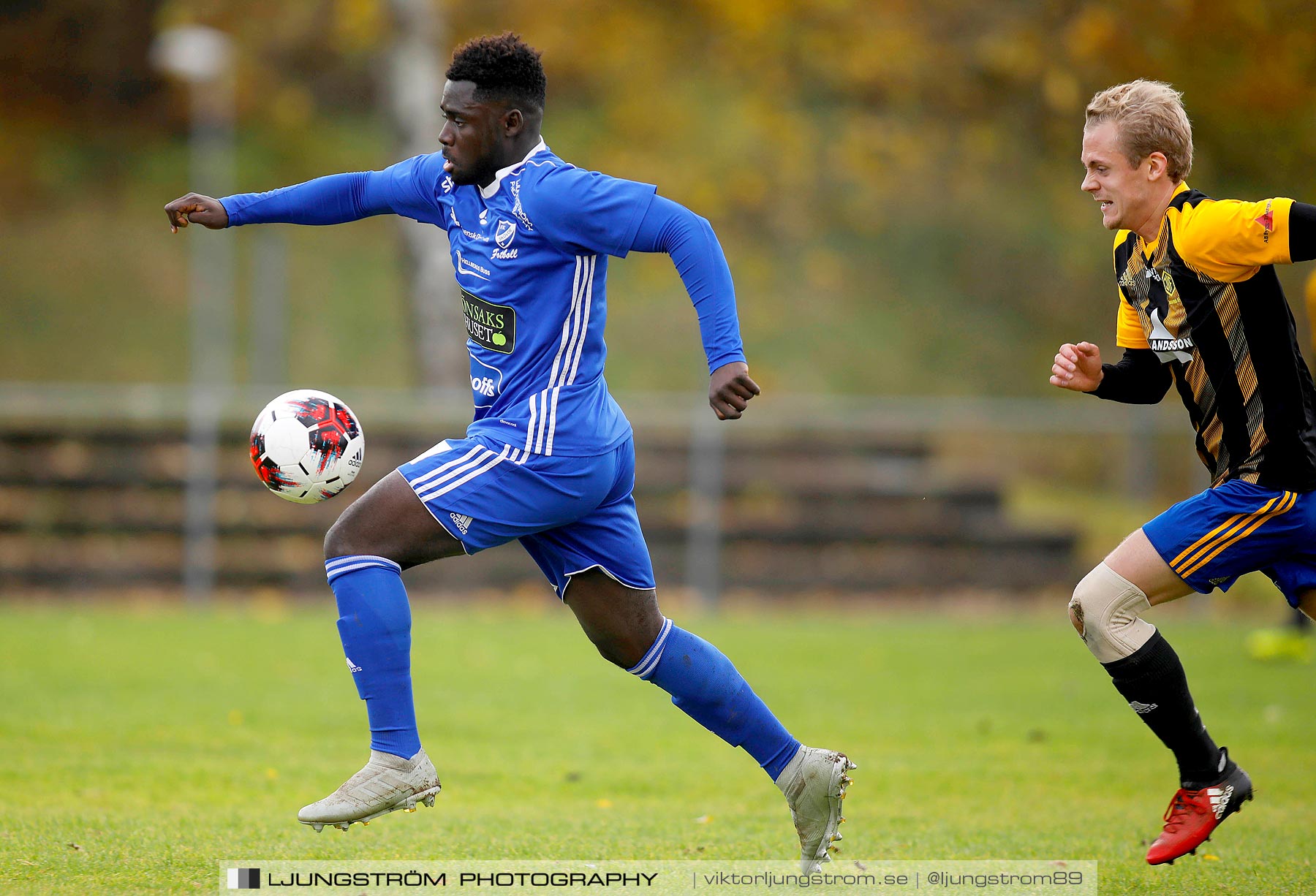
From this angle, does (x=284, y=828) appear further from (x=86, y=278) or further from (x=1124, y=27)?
(x=86, y=278)

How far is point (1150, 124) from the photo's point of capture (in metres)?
4.13

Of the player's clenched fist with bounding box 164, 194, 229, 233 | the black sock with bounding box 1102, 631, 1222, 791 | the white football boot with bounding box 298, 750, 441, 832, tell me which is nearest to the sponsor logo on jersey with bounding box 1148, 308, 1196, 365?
the black sock with bounding box 1102, 631, 1222, 791

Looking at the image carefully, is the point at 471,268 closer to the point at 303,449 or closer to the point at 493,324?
the point at 493,324

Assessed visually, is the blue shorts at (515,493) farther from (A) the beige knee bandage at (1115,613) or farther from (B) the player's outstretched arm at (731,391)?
(A) the beige knee bandage at (1115,613)

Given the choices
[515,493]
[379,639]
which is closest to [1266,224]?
[515,493]

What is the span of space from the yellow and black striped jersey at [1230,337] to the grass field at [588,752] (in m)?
1.42

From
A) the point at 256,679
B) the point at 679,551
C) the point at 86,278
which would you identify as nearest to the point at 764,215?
the point at 679,551

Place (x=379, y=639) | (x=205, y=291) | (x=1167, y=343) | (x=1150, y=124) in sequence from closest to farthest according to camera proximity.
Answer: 1. (x=379, y=639)
2. (x=1150, y=124)
3. (x=1167, y=343)
4. (x=205, y=291)

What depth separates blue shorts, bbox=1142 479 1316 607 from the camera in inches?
164

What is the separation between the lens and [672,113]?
18500 millimetres

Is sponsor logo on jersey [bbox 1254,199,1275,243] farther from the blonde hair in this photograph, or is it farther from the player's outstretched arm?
the player's outstretched arm

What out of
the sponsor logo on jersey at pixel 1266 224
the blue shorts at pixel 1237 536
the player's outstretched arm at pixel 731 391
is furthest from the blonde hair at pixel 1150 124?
the player's outstretched arm at pixel 731 391

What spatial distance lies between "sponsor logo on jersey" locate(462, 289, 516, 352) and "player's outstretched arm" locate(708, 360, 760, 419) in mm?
709

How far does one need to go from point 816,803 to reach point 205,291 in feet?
57.0
